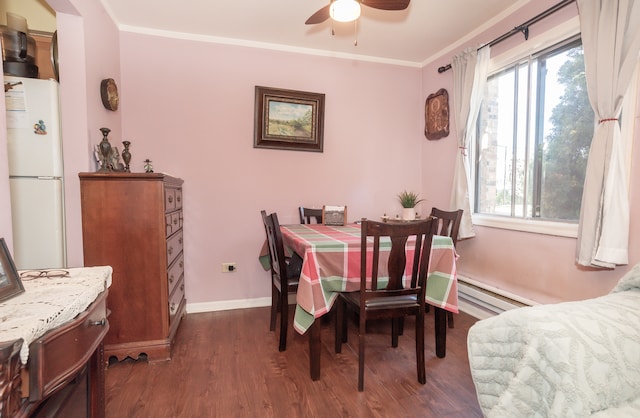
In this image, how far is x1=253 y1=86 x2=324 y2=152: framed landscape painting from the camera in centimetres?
310

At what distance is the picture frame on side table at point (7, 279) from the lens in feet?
2.89

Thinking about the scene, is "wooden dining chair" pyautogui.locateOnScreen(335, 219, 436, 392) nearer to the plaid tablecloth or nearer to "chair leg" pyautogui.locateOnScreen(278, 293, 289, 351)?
the plaid tablecloth

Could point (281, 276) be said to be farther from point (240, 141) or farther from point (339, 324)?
point (240, 141)

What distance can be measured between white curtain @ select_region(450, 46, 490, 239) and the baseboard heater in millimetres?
448

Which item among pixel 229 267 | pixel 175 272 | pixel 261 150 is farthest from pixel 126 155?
pixel 229 267

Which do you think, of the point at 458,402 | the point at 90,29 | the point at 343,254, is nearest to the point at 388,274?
the point at 343,254

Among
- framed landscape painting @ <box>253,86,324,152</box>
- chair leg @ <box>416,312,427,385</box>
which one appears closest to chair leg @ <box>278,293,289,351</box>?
chair leg @ <box>416,312,427,385</box>

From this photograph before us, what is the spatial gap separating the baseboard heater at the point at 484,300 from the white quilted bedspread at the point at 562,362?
153cm

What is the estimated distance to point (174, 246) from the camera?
2443 millimetres

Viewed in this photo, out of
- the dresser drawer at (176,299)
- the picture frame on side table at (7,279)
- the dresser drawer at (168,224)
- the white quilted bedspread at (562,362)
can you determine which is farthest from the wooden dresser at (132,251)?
the white quilted bedspread at (562,362)

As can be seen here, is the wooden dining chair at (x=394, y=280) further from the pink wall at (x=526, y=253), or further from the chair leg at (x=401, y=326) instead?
the pink wall at (x=526, y=253)

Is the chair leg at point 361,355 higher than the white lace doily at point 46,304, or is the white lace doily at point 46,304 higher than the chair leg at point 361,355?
the white lace doily at point 46,304

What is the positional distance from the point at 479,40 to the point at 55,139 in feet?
11.0

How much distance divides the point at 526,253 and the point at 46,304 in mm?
2820
